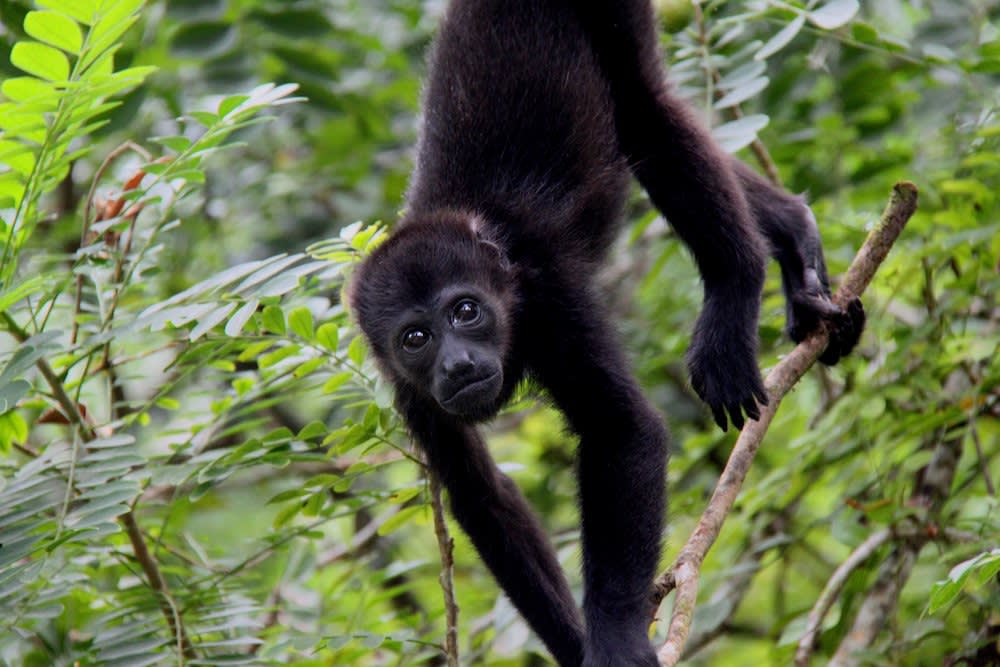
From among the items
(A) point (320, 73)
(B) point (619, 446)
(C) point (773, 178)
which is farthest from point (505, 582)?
(A) point (320, 73)

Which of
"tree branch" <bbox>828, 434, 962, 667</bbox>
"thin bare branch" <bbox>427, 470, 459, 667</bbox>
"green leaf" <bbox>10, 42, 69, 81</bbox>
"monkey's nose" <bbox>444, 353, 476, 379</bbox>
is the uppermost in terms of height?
"green leaf" <bbox>10, 42, 69, 81</bbox>

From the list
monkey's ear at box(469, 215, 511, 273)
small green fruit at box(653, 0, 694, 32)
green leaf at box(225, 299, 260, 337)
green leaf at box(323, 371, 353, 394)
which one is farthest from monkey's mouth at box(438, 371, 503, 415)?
small green fruit at box(653, 0, 694, 32)

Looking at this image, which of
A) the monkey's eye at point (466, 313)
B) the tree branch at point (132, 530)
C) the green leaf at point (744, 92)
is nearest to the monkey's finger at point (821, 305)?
the green leaf at point (744, 92)

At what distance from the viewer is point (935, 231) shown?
209 inches

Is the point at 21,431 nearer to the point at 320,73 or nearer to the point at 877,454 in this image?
→ the point at 320,73

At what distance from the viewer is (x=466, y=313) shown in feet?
15.1

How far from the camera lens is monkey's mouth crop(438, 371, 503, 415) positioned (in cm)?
429

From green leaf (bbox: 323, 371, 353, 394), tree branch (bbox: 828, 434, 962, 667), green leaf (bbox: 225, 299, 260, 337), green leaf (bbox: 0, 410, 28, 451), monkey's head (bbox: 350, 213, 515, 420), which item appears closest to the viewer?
green leaf (bbox: 225, 299, 260, 337)

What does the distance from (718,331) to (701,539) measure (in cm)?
142

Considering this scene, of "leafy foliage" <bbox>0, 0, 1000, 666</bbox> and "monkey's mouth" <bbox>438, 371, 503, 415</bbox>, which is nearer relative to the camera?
"leafy foliage" <bbox>0, 0, 1000, 666</bbox>

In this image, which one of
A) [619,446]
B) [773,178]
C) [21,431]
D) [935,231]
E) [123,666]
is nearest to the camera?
[123,666]

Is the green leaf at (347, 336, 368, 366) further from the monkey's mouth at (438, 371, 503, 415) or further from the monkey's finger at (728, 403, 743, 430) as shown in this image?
the monkey's finger at (728, 403, 743, 430)

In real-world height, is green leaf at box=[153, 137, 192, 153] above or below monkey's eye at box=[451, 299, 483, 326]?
above

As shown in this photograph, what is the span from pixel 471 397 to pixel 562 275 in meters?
0.70
